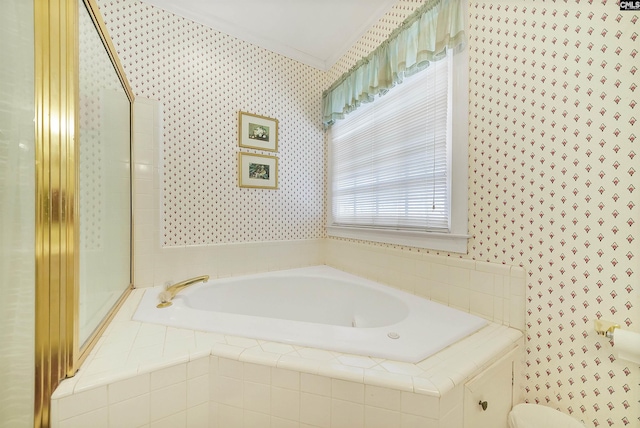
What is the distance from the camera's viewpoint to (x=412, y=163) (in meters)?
1.56

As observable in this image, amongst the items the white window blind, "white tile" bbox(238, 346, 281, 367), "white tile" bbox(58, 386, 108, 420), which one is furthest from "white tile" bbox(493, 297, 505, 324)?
"white tile" bbox(58, 386, 108, 420)

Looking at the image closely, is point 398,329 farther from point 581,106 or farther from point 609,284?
point 581,106

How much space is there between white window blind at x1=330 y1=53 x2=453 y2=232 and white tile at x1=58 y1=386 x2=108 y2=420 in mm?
1560

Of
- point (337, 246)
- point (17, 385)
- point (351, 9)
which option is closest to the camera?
point (17, 385)

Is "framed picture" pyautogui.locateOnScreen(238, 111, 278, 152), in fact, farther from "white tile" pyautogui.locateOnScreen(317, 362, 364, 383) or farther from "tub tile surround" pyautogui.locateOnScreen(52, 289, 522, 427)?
"white tile" pyautogui.locateOnScreen(317, 362, 364, 383)

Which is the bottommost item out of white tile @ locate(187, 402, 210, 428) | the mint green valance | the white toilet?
the white toilet

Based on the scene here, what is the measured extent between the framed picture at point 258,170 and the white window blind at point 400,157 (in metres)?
0.59

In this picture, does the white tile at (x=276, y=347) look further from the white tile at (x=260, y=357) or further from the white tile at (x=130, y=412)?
the white tile at (x=130, y=412)

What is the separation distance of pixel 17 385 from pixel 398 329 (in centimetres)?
123

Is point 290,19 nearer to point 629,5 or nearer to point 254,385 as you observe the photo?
point 629,5

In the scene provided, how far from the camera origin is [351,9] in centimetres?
178

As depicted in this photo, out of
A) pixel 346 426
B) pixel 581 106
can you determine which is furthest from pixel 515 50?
pixel 346 426

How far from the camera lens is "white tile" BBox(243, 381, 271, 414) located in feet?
2.73

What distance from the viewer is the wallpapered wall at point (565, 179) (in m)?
0.83
